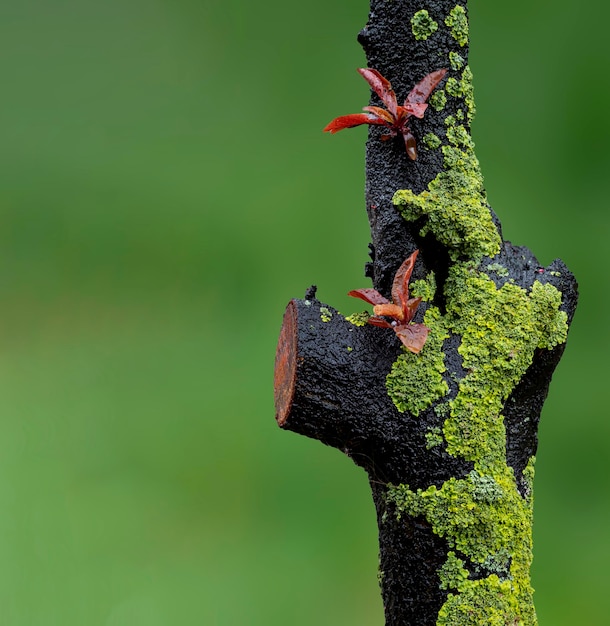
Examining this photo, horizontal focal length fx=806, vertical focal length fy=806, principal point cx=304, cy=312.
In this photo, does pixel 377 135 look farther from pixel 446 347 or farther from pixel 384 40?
pixel 446 347

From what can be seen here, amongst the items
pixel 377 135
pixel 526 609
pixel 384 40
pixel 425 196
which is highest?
pixel 384 40

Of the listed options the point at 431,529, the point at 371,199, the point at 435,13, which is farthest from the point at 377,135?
the point at 431,529

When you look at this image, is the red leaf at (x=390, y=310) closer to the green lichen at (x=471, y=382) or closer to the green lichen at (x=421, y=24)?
the green lichen at (x=471, y=382)

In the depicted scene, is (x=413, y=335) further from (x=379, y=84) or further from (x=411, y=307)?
(x=379, y=84)

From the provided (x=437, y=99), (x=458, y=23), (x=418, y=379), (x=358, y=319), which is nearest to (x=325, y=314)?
(x=358, y=319)

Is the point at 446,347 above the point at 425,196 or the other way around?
the other way around

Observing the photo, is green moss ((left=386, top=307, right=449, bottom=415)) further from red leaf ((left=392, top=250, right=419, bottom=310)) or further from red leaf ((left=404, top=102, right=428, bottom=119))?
red leaf ((left=404, top=102, right=428, bottom=119))

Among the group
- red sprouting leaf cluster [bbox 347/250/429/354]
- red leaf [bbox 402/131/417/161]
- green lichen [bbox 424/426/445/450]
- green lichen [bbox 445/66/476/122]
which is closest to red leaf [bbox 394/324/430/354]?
red sprouting leaf cluster [bbox 347/250/429/354]
